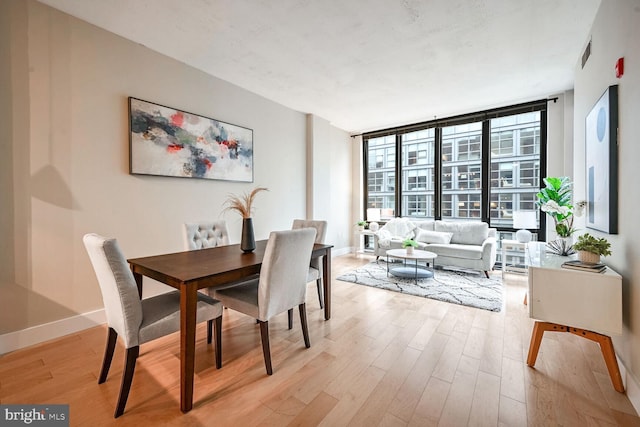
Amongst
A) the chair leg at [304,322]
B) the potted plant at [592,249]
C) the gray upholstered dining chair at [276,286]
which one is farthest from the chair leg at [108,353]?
the potted plant at [592,249]

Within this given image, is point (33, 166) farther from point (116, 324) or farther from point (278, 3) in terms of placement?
point (278, 3)

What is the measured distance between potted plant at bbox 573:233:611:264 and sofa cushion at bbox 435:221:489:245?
2.80 metres

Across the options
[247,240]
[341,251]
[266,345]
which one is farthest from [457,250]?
[266,345]

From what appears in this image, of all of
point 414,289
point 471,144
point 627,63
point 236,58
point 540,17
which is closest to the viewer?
point 627,63

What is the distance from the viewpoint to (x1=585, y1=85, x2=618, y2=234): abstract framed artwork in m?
1.88

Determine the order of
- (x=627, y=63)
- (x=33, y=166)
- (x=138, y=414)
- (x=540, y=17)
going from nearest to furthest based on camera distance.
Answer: (x=138, y=414) → (x=627, y=63) → (x=33, y=166) → (x=540, y=17)

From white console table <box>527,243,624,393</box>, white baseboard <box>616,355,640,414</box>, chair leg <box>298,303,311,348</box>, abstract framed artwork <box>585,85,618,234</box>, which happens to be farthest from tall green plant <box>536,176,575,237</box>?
chair leg <box>298,303,311,348</box>

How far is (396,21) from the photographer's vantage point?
2.44 meters

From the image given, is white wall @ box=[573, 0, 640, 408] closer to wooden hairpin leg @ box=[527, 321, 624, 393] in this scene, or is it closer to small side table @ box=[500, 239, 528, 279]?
wooden hairpin leg @ box=[527, 321, 624, 393]

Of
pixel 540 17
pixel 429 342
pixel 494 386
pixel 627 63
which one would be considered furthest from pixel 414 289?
pixel 540 17

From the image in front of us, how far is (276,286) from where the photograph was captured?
1882 millimetres

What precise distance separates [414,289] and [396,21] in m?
3.00

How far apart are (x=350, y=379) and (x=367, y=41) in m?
2.95

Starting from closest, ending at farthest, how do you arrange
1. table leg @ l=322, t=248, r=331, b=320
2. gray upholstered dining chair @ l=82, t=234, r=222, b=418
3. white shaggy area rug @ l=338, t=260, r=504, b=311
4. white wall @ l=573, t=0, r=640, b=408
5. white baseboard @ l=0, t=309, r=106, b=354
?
gray upholstered dining chair @ l=82, t=234, r=222, b=418, white wall @ l=573, t=0, r=640, b=408, white baseboard @ l=0, t=309, r=106, b=354, table leg @ l=322, t=248, r=331, b=320, white shaggy area rug @ l=338, t=260, r=504, b=311
